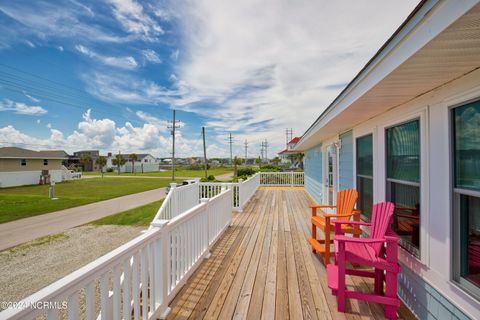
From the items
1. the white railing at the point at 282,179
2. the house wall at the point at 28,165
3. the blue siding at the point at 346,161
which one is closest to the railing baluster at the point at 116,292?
the blue siding at the point at 346,161

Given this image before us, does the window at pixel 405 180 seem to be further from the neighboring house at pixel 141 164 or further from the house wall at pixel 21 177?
the neighboring house at pixel 141 164

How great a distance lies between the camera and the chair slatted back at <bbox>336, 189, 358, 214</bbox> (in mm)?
3227

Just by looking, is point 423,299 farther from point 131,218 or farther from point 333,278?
point 131,218

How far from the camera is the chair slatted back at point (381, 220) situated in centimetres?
214

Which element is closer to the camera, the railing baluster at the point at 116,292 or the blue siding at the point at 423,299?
the railing baluster at the point at 116,292

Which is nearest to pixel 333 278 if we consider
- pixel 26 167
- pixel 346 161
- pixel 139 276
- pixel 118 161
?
pixel 139 276

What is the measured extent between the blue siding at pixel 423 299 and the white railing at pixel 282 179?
34.7 feet

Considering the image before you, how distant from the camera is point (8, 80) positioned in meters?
15.1

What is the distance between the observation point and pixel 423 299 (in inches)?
75.7

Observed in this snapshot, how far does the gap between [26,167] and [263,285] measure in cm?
2754

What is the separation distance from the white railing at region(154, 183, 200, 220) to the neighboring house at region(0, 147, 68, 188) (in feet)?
73.2

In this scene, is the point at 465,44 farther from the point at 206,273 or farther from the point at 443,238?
the point at 206,273

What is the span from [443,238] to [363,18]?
3228mm

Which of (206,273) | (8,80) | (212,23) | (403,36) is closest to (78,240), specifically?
(206,273)
